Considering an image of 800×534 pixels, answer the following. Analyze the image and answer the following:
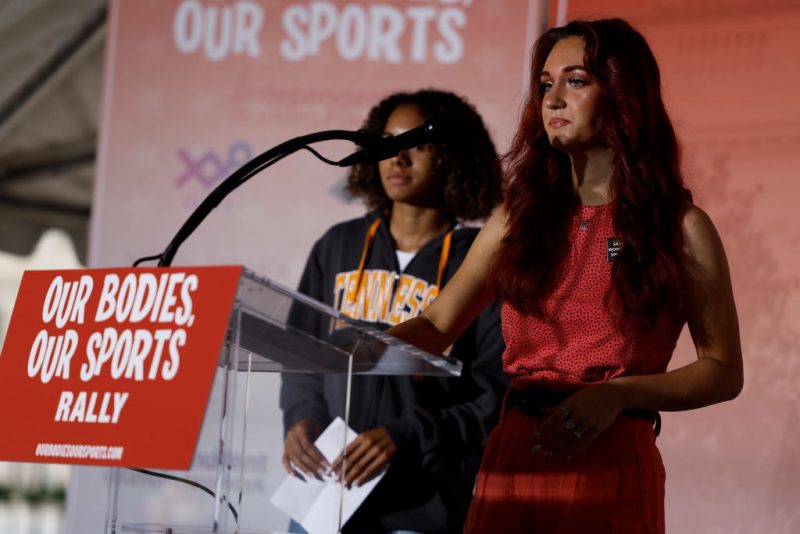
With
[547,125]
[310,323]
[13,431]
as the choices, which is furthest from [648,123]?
[13,431]

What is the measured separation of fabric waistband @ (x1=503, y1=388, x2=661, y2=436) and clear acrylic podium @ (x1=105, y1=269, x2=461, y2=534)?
236 millimetres

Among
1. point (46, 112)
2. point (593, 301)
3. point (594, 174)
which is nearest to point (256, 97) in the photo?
point (46, 112)

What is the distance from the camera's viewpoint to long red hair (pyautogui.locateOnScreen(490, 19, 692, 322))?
1655mm

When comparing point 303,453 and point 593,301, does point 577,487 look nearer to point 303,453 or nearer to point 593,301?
point 593,301

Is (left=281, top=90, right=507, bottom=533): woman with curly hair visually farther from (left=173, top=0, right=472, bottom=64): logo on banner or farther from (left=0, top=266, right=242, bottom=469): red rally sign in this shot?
(left=173, top=0, right=472, bottom=64): logo on banner

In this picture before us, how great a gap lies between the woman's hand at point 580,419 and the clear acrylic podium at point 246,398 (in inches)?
7.9

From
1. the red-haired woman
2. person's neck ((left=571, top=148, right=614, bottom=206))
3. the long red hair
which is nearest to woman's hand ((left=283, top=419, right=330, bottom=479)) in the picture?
the red-haired woman

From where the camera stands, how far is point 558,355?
1666 millimetres

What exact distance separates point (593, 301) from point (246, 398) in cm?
56

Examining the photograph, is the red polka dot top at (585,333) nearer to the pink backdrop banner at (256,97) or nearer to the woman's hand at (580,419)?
the woman's hand at (580,419)

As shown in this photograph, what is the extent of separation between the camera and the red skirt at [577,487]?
158 centimetres

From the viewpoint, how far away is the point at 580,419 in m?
1.55

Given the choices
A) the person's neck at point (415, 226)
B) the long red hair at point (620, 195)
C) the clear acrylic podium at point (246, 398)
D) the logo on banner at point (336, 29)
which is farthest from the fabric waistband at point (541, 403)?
the logo on banner at point (336, 29)

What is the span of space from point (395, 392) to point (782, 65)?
176cm
